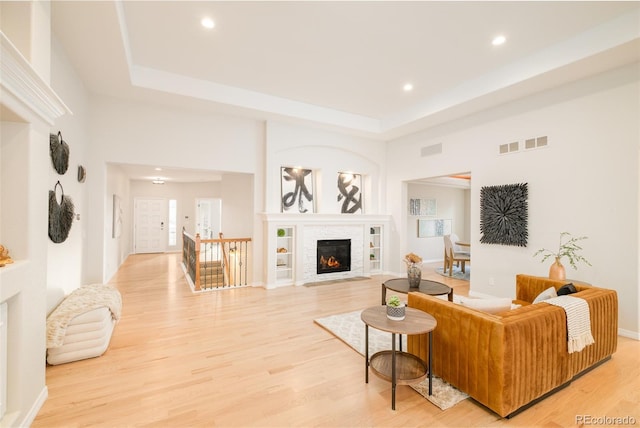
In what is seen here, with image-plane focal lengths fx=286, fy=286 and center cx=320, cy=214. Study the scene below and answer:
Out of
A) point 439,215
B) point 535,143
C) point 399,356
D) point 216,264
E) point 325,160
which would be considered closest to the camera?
point 399,356

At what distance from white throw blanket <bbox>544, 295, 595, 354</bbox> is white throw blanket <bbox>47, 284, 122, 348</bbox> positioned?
4.37 metres

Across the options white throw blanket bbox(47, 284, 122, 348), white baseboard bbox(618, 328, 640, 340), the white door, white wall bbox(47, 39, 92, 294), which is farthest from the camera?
the white door

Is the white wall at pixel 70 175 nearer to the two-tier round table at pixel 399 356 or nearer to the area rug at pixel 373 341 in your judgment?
the area rug at pixel 373 341

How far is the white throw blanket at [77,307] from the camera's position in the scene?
270 centimetres

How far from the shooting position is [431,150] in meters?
6.09

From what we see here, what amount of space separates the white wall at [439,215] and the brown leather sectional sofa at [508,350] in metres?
6.18

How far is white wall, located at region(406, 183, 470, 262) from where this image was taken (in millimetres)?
9219

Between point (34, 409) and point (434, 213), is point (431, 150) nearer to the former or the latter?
point (434, 213)

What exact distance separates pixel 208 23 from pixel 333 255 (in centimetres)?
483

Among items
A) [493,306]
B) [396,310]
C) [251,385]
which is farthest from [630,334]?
[251,385]

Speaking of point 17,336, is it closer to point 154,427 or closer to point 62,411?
point 62,411

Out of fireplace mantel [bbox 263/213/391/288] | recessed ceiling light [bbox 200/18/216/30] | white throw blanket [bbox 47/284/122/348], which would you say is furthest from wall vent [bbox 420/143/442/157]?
white throw blanket [bbox 47/284/122/348]

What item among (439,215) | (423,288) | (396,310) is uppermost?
(439,215)

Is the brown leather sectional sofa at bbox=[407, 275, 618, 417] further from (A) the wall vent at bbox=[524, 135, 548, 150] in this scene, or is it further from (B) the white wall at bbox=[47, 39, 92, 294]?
(B) the white wall at bbox=[47, 39, 92, 294]
